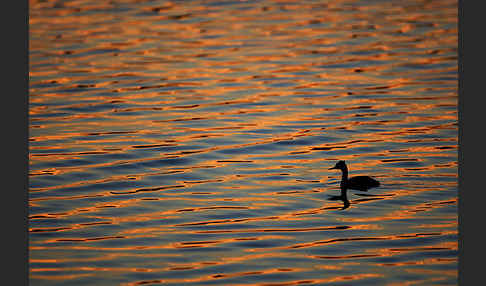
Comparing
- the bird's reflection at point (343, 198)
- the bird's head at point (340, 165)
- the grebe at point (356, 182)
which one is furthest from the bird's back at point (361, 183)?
the bird's head at point (340, 165)

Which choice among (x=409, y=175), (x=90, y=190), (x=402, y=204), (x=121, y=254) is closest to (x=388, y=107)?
(x=409, y=175)

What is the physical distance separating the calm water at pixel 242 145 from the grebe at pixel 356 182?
248 millimetres

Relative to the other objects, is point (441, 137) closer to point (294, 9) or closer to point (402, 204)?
point (402, 204)

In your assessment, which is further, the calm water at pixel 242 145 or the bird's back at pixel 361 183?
the bird's back at pixel 361 183

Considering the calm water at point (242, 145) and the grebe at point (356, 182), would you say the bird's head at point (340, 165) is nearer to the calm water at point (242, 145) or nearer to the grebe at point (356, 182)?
the grebe at point (356, 182)

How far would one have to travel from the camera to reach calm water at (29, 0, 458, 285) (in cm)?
1403

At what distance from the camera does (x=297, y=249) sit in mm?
14211

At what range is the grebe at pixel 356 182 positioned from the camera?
16.8 meters

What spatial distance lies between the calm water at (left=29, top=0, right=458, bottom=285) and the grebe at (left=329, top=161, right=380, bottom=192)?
248 millimetres

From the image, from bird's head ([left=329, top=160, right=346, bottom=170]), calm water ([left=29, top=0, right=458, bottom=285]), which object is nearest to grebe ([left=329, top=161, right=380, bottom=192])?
bird's head ([left=329, top=160, right=346, bottom=170])

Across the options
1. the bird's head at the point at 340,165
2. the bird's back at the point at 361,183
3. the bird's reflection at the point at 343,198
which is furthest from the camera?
the bird's head at the point at 340,165

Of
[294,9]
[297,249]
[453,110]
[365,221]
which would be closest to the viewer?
[297,249]

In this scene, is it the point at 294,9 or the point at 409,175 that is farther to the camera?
the point at 294,9

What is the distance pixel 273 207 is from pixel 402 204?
245 centimetres
